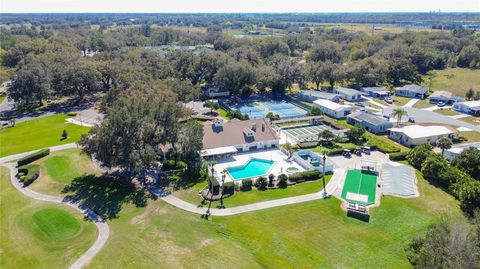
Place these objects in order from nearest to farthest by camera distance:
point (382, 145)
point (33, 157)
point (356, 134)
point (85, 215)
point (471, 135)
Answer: point (85, 215), point (33, 157), point (382, 145), point (356, 134), point (471, 135)

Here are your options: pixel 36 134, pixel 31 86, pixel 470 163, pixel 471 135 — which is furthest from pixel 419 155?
pixel 31 86

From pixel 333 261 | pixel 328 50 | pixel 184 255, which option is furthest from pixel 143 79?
pixel 328 50

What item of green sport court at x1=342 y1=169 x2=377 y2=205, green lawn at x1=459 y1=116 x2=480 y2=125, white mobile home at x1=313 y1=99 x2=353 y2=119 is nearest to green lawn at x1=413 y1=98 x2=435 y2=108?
green lawn at x1=459 y1=116 x2=480 y2=125

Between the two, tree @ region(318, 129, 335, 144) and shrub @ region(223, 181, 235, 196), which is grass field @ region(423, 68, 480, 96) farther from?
shrub @ region(223, 181, 235, 196)

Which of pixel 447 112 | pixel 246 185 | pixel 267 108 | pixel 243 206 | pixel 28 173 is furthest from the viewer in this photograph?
pixel 267 108

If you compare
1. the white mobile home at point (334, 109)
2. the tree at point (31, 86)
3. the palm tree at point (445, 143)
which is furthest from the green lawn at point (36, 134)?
the palm tree at point (445, 143)

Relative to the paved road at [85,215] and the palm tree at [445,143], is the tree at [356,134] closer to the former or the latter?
the palm tree at [445,143]

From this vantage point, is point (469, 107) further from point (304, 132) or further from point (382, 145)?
point (304, 132)
